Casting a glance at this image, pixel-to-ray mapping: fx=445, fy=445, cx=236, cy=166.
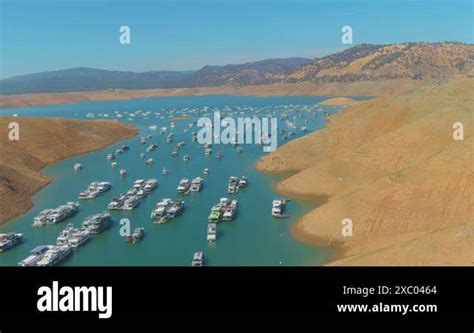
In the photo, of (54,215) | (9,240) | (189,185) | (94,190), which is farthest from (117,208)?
(9,240)

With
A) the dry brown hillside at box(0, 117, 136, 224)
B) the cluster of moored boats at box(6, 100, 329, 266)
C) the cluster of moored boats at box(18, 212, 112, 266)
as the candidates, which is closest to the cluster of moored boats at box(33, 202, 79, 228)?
the cluster of moored boats at box(6, 100, 329, 266)

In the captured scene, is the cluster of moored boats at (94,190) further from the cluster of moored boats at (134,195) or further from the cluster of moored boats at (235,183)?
the cluster of moored boats at (235,183)

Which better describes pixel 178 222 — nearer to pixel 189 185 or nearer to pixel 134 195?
pixel 134 195

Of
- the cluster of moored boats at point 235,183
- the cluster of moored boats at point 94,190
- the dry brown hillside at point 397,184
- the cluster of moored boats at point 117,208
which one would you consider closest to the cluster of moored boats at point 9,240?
Answer: the cluster of moored boats at point 117,208

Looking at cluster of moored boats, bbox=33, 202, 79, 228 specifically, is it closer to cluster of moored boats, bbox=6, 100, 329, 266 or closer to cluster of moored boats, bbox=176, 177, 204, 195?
cluster of moored boats, bbox=6, 100, 329, 266
